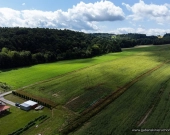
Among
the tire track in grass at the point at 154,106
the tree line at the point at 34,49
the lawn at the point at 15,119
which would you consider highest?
the tree line at the point at 34,49

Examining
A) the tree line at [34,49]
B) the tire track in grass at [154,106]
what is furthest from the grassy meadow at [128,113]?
the tree line at [34,49]

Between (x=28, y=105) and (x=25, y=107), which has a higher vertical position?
(x=28, y=105)

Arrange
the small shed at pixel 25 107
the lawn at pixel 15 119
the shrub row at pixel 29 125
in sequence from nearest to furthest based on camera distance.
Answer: the shrub row at pixel 29 125
the lawn at pixel 15 119
the small shed at pixel 25 107

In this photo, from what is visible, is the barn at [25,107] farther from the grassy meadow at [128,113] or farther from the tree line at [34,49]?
the tree line at [34,49]

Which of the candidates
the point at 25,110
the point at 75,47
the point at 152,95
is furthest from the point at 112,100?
the point at 75,47

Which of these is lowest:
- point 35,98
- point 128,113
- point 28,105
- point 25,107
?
point 25,107

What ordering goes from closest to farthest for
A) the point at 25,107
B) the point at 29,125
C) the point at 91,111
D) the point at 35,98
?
1. the point at 29,125
2. the point at 91,111
3. the point at 25,107
4. the point at 35,98

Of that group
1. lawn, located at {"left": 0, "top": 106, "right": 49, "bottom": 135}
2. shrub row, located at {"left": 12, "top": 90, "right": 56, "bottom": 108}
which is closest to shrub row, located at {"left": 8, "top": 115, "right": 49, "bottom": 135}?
lawn, located at {"left": 0, "top": 106, "right": 49, "bottom": 135}

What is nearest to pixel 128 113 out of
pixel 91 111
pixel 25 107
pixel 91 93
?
pixel 91 111

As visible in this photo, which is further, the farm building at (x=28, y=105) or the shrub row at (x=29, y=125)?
the farm building at (x=28, y=105)

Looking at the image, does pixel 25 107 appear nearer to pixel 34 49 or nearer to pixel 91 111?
pixel 91 111

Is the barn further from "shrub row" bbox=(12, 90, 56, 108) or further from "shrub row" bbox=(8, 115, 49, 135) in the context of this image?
"shrub row" bbox=(8, 115, 49, 135)

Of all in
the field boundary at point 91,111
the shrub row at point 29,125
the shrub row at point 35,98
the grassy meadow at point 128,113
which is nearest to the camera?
the grassy meadow at point 128,113
